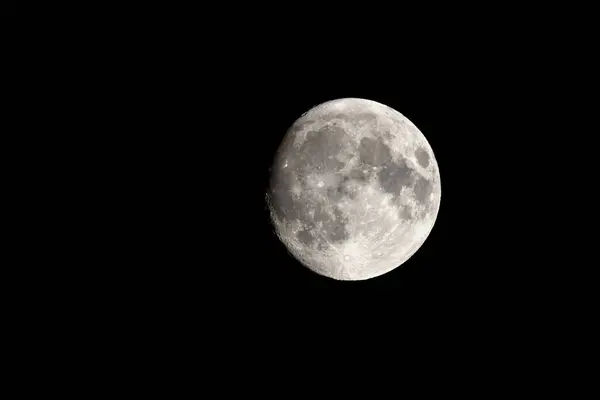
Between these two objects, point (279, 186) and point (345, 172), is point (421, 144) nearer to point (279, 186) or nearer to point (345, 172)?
point (345, 172)

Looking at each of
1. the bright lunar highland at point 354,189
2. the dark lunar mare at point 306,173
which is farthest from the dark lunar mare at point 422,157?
the dark lunar mare at point 306,173

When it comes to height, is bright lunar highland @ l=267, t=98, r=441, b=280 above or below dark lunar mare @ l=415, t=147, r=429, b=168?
below

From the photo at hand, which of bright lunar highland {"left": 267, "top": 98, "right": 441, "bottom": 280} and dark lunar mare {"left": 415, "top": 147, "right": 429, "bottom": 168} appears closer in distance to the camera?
bright lunar highland {"left": 267, "top": 98, "right": 441, "bottom": 280}

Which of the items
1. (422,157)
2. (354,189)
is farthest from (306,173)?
(422,157)

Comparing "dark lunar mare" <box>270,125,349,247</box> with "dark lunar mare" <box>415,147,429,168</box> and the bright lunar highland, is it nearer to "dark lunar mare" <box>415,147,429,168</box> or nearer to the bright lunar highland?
the bright lunar highland

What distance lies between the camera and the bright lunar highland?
3.75 metres

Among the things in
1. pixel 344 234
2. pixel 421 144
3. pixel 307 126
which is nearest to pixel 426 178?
pixel 421 144

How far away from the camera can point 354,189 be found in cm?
372

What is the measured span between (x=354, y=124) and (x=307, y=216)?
35.3 inches

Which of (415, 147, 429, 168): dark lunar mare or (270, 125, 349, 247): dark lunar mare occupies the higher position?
(415, 147, 429, 168): dark lunar mare

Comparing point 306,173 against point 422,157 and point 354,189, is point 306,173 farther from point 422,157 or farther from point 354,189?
point 422,157

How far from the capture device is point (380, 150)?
12.5ft

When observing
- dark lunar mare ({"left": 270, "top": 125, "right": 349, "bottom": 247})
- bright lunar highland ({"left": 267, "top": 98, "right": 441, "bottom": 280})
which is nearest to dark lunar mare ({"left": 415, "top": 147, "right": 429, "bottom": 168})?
bright lunar highland ({"left": 267, "top": 98, "right": 441, "bottom": 280})

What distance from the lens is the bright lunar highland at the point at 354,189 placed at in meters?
3.75
